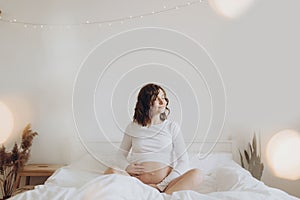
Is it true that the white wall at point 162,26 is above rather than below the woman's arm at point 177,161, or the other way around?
above

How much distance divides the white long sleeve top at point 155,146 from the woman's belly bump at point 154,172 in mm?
34

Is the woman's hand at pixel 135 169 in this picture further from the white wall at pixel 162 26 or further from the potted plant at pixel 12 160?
the potted plant at pixel 12 160

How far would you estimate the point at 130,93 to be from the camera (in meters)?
2.74

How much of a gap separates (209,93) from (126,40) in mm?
841

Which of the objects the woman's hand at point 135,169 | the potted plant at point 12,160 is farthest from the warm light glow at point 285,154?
the potted plant at point 12,160

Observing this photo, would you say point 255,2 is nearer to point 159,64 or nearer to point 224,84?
point 224,84

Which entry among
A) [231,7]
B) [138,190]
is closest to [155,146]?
[138,190]

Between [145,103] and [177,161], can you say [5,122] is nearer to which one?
[145,103]

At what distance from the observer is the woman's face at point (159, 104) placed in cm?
230

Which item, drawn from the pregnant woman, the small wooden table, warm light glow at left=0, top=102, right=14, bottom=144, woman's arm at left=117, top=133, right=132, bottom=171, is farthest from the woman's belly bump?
warm light glow at left=0, top=102, right=14, bottom=144

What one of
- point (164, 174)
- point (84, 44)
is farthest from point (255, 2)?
point (164, 174)

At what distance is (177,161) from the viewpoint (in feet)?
6.95

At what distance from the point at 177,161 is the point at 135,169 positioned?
0.91ft

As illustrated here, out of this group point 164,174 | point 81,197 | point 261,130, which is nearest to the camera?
point 81,197
